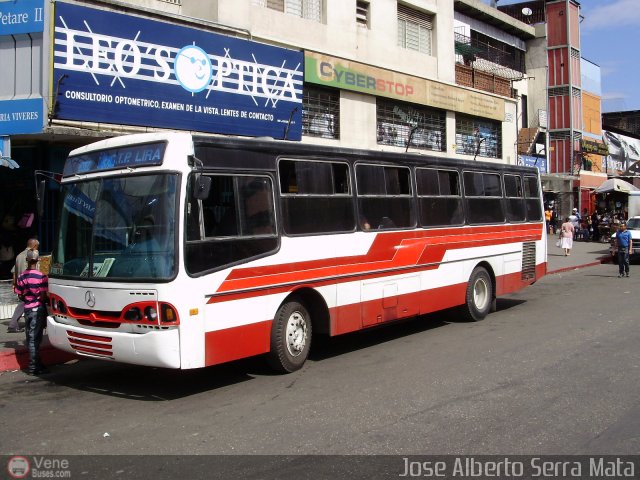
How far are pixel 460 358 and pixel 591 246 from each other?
Answer: 2488 cm

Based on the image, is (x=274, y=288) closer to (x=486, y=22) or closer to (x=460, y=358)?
(x=460, y=358)

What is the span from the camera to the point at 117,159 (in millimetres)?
6926

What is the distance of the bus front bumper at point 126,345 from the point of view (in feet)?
20.5

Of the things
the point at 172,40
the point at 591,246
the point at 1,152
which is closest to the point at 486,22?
the point at 591,246

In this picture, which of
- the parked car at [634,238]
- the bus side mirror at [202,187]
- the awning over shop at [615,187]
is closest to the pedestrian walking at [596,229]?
the awning over shop at [615,187]

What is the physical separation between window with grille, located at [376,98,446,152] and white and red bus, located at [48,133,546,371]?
33.6 ft

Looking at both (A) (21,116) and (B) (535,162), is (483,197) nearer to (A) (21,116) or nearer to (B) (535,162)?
(A) (21,116)

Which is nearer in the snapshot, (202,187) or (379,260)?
(202,187)

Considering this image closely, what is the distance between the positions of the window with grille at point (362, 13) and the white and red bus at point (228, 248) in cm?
1096

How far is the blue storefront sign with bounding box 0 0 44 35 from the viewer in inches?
452

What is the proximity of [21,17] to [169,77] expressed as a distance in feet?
9.87

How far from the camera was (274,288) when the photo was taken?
7344 millimetres

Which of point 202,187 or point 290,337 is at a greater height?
point 202,187

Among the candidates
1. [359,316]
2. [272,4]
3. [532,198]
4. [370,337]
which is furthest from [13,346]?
[272,4]
